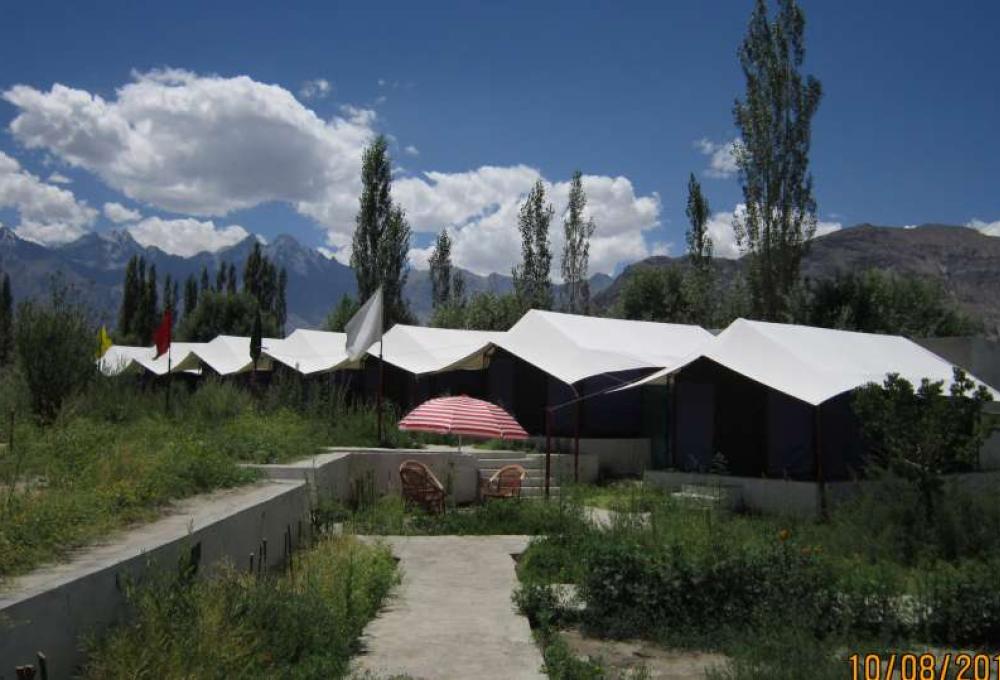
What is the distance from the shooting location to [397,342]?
74.5 ft

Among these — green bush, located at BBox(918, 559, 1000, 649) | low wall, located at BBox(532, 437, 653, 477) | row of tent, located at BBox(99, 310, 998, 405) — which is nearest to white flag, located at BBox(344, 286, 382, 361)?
row of tent, located at BBox(99, 310, 998, 405)

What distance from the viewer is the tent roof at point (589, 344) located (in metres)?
16.9

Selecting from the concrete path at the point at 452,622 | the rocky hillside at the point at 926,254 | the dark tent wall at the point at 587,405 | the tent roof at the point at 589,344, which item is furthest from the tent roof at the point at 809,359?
the rocky hillside at the point at 926,254

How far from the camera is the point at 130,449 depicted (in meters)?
7.20

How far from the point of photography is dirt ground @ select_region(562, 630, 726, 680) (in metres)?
5.50

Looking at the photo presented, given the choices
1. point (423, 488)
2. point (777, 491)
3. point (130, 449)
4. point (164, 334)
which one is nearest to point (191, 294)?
point (164, 334)

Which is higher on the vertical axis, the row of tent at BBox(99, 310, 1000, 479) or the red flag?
the red flag

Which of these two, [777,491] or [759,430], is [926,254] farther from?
[777,491]

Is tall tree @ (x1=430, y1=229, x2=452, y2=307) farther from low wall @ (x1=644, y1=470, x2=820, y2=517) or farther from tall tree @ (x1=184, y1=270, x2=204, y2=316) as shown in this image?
low wall @ (x1=644, y1=470, x2=820, y2=517)

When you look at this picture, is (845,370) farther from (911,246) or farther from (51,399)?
(911,246)

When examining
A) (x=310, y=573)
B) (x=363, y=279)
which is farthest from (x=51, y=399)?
(x=363, y=279)

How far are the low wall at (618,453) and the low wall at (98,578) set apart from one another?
35.2ft

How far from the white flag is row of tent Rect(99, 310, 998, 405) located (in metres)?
Answer: 0.52

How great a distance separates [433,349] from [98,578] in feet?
58.5
